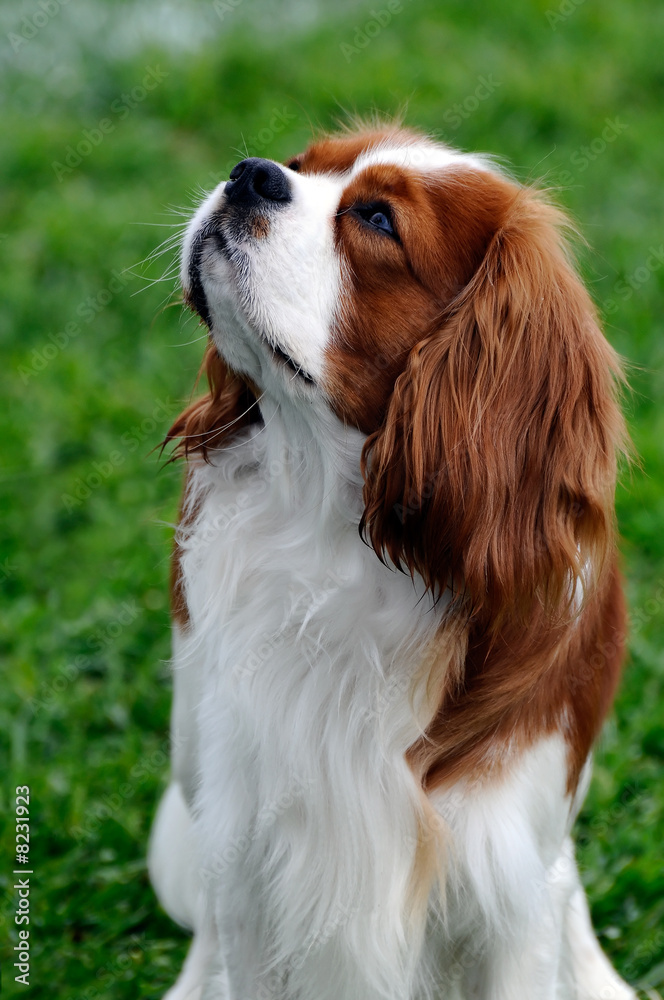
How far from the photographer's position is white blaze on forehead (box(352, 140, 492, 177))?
263cm

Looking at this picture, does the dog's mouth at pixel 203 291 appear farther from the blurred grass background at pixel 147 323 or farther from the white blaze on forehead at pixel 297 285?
the blurred grass background at pixel 147 323

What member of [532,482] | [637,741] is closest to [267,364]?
[532,482]

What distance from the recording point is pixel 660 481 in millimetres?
5266

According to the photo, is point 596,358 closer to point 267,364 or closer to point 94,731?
point 267,364

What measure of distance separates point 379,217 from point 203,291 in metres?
0.43

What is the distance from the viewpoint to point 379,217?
256 centimetres

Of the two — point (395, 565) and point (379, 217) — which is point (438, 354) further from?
Result: point (395, 565)

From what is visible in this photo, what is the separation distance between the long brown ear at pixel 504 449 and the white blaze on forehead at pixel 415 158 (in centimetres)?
24

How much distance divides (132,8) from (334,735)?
723cm

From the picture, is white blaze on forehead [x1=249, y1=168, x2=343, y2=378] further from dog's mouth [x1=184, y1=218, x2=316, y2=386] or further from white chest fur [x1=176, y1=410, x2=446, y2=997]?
white chest fur [x1=176, y1=410, x2=446, y2=997]

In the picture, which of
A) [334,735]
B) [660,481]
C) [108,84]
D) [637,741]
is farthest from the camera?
[108,84]

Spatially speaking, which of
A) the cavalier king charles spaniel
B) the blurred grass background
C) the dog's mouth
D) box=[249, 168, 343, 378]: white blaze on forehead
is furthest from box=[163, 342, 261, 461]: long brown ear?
the blurred grass background

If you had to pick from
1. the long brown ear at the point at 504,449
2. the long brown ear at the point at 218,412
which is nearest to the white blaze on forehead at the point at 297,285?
the long brown ear at the point at 504,449

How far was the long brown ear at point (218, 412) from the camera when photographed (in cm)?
290
